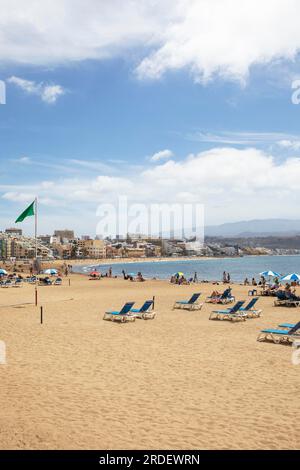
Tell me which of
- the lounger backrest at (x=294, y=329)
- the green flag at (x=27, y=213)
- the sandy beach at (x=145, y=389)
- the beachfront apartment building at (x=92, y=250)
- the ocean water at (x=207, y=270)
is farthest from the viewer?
the beachfront apartment building at (x=92, y=250)

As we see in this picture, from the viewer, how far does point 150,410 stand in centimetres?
779

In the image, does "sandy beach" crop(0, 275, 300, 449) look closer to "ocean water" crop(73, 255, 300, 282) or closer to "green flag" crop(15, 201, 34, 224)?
"green flag" crop(15, 201, 34, 224)

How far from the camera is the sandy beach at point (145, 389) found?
669cm

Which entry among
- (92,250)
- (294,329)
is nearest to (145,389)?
(294,329)

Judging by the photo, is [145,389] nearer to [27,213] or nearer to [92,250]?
[27,213]

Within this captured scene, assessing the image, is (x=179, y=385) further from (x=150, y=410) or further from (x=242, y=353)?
(x=242, y=353)

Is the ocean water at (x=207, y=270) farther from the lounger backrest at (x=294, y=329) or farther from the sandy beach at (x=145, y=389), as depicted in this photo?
the sandy beach at (x=145, y=389)

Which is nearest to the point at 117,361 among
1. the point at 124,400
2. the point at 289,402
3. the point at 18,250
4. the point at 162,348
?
the point at 162,348

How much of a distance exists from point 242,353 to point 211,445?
632 cm

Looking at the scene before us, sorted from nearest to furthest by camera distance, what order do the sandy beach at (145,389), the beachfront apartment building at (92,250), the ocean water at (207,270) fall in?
the sandy beach at (145,389)
the ocean water at (207,270)
the beachfront apartment building at (92,250)

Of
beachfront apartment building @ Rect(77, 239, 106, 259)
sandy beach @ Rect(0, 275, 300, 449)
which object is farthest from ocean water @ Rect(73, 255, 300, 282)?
beachfront apartment building @ Rect(77, 239, 106, 259)

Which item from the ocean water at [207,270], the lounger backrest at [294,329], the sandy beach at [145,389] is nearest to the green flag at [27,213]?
the sandy beach at [145,389]

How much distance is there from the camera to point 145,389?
903 centimetres

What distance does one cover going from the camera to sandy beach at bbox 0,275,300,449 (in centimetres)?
669
